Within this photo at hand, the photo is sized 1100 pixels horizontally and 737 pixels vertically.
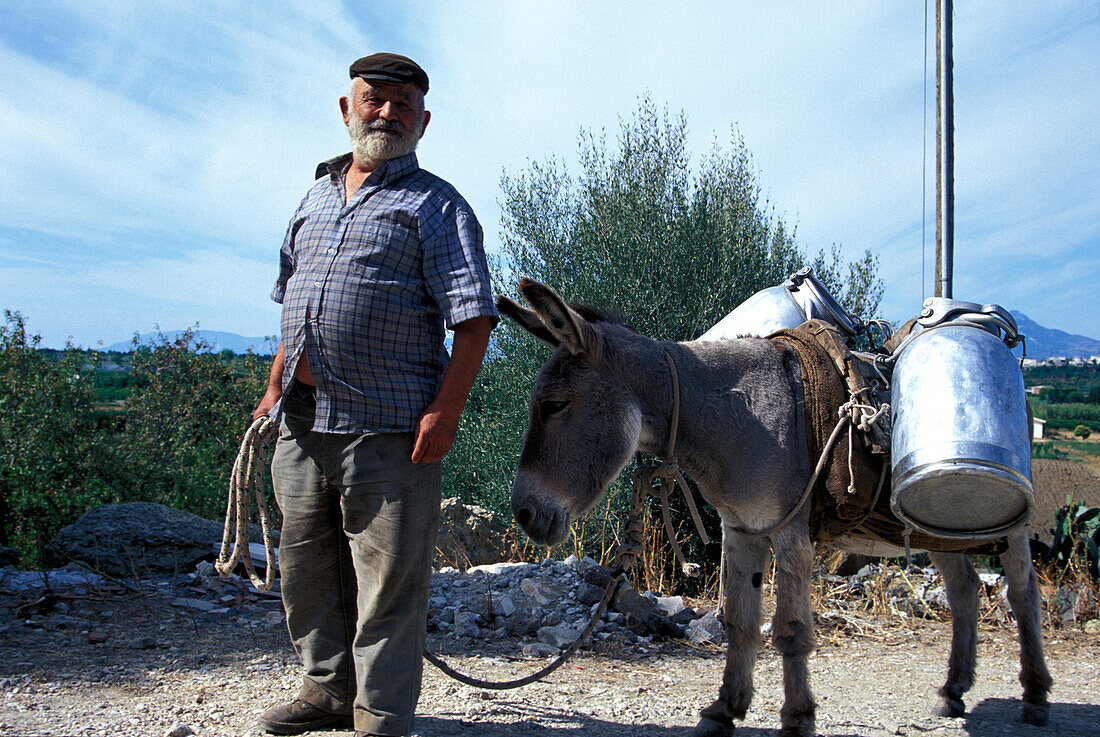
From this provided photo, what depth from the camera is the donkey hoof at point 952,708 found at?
385 centimetres

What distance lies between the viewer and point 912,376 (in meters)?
3.04

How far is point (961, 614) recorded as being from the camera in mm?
4059

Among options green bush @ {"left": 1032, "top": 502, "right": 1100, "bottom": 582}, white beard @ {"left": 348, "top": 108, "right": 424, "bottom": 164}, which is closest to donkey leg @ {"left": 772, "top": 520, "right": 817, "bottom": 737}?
white beard @ {"left": 348, "top": 108, "right": 424, "bottom": 164}

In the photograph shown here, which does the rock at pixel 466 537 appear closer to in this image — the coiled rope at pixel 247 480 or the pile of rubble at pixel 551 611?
the pile of rubble at pixel 551 611

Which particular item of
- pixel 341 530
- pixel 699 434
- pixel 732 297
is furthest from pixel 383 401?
pixel 732 297

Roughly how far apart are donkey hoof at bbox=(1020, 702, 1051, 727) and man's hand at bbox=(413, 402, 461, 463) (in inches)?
134

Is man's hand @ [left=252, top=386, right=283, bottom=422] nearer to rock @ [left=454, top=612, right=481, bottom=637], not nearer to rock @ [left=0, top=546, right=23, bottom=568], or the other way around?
rock @ [left=454, top=612, right=481, bottom=637]

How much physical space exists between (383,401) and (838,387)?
193 centimetres

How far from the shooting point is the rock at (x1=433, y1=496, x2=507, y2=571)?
664 cm

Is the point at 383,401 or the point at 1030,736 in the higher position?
the point at 383,401

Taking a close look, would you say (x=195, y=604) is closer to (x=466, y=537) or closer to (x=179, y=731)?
(x=179, y=731)

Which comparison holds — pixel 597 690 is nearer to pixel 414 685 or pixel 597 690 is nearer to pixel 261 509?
pixel 414 685

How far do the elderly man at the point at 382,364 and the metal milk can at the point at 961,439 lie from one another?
1.72 m

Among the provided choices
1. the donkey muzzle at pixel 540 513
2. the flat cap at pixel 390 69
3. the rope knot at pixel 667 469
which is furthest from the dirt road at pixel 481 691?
the flat cap at pixel 390 69
